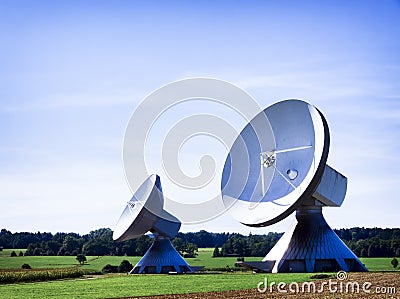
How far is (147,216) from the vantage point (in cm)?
6231

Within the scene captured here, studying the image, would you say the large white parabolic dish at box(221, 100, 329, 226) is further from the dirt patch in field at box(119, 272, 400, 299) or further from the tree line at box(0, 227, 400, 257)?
the tree line at box(0, 227, 400, 257)

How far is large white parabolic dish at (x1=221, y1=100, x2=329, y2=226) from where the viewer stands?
48.0m

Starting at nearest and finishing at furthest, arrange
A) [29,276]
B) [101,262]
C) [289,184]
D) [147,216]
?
[289,184], [29,276], [147,216], [101,262]

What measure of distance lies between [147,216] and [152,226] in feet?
10.4

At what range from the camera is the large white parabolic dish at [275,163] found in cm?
4797

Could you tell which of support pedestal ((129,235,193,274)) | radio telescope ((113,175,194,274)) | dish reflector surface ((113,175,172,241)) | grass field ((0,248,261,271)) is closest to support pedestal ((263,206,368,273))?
dish reflector surface ((113,175,172,241))

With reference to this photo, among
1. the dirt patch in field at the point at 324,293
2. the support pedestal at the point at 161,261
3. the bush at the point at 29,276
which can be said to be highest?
the support pedestal at the point at 161,261

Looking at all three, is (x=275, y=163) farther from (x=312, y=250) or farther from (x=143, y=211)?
(x=143, y=211)

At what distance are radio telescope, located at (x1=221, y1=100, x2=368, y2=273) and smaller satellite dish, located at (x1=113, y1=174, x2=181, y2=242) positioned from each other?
30.8ft

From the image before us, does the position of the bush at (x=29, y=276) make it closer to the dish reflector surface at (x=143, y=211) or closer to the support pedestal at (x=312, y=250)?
the dish reflector surface at (x=143, y=211)

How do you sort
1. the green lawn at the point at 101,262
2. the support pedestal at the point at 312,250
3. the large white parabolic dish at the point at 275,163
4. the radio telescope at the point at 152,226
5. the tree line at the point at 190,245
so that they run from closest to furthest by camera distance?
the large white parabolic dish at the point at 275,163 < the support pedestal at the point at 312,250 < the radio telescope at the point at 152,226 < the green lawn at the point at 101,262 < the tree line at the point at 190,245

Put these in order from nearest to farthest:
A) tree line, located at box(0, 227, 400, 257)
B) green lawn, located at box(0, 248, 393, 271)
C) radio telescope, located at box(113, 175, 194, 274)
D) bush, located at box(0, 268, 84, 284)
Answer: bush, located at box(0, 268, 84, 284)
radio telescope, located at box(113, 175, 194, 274)
green lawn, located at box(0, 248, 393, 271)
tree line, located at box(0, 227, 400, 257)
